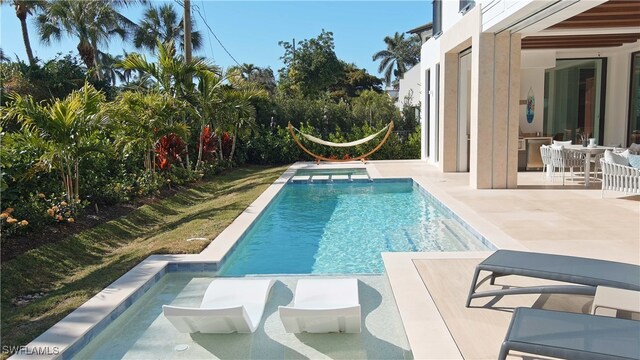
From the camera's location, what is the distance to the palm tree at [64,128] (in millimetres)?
6527

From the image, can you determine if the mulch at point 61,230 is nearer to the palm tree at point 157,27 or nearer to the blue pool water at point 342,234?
the blue pool water at point 342,234

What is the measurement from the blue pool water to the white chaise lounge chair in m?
0.98

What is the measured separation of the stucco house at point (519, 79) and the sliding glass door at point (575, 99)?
3 centimetres

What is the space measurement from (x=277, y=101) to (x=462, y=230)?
43.8ft

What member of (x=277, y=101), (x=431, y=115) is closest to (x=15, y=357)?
(x=431, y=115)

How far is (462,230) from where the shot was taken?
264 inches

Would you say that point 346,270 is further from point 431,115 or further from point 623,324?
point 431,115

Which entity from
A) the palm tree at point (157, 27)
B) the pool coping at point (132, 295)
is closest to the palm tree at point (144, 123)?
the pool coping at point (132, 295)

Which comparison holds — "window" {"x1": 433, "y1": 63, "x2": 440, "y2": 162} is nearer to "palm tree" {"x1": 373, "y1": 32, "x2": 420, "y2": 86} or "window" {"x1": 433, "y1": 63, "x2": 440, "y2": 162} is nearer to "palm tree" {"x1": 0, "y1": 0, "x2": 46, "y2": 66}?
"palm tree" {"x1": 0, "y1": 0, "x2": 46, "y2": 66}

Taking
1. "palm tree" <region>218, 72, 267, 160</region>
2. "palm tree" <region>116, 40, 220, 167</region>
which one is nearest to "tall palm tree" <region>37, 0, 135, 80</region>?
"palm tree" <region>218, 72, 267, 160</region>

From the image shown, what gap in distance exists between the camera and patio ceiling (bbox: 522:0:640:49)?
25.5ft

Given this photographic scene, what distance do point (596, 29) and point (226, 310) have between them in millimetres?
9533

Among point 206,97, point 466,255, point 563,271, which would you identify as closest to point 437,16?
point 206,97
